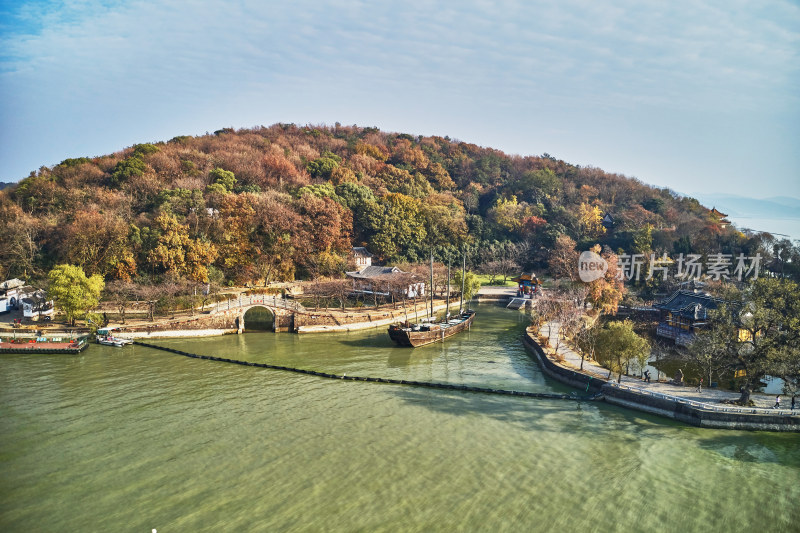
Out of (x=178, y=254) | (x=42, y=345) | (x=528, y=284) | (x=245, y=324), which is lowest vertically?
(x=245, y=324)

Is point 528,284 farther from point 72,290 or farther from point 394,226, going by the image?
point 72,290

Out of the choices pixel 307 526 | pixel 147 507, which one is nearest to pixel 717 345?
pixel 307 526

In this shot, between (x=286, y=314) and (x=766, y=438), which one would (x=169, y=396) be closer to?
(x=286, y=314)

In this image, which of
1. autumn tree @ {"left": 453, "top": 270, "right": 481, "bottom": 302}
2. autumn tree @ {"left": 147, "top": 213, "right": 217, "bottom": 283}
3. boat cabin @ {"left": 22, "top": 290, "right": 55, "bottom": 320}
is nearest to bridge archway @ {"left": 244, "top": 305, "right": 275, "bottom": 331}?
autumn tree @ {"left": 147, "top": 213, "right": 217, "bottom": 283}

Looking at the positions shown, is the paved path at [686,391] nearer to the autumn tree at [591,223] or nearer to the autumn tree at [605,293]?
the autumn tree at [605,293]

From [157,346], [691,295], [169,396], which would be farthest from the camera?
[691,295]

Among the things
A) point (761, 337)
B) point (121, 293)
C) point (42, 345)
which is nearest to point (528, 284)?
point (761, 337)
